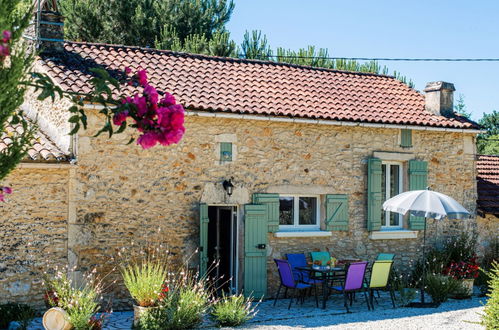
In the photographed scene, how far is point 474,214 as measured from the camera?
14125mm

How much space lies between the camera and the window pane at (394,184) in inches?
529

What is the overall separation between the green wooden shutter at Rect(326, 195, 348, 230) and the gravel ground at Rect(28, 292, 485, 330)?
4.80 ft

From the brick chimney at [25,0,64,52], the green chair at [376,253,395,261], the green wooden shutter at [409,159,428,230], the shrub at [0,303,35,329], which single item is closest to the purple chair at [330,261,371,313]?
the green chair at [376,253,395,261]

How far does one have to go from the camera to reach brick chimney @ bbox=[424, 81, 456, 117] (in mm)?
13922

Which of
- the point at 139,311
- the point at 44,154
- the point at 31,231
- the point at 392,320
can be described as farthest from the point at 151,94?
the point at 392,320

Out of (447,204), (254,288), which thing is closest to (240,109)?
(254,288)

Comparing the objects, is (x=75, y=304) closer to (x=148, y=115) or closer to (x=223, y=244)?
(x=223, y=244)

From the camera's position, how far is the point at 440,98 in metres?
13.9

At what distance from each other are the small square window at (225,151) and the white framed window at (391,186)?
11.9 ft

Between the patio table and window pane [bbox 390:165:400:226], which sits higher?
window pane [bbox 390:165:400:226]

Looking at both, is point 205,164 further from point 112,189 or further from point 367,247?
point 367,247

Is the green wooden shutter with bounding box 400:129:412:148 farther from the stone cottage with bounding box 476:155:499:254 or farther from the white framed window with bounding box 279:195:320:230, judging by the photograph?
the stone cottage with bounding box 476:155:499:254

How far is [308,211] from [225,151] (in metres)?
2.29

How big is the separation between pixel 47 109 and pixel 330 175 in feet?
17.9
